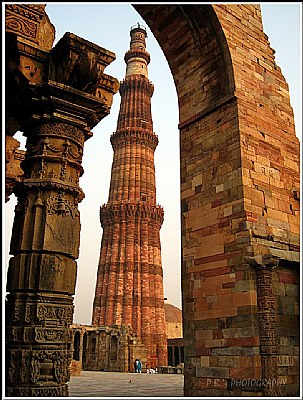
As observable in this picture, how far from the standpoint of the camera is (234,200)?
7.36 m

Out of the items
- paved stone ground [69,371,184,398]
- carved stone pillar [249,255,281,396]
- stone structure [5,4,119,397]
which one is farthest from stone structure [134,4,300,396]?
stone structure [5,4,119,397]

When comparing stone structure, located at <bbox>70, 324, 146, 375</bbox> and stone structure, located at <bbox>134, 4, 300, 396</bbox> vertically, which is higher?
stone structure, located at <bbox>134, 4, 300, 396</bbox>

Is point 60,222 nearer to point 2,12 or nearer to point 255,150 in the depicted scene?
point 2,12

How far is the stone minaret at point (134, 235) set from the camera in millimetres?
27562

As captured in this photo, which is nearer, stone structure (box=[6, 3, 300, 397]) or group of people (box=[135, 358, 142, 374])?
stone structure (box=[6, 3, 300, 397])

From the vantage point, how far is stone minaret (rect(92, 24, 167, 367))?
90.4 ft

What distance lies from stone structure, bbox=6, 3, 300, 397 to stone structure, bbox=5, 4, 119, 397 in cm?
1

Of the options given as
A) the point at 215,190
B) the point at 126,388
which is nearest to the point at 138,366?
the point at 126,388

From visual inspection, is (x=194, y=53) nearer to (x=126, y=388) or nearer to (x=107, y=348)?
(x=126, y=388)

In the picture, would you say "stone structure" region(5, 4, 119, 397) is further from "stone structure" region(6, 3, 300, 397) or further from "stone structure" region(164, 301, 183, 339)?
"stone structure" region(164, 301, 183, 339)

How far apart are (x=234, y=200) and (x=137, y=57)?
29388 mm

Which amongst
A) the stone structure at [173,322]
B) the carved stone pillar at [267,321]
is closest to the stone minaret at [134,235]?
the stone structure at [173,322]

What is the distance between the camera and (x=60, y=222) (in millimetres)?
3570

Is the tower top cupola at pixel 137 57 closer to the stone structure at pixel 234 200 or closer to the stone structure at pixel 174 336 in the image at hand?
the stone structure at pixel 174 336
